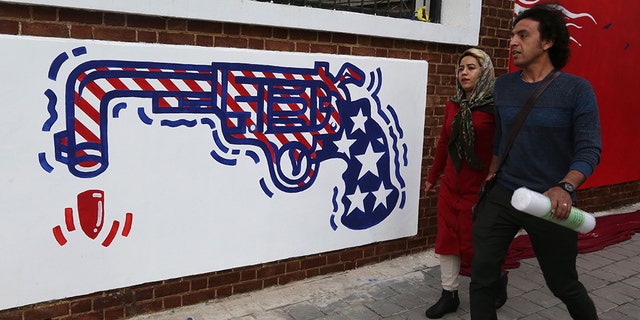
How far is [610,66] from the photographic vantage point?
21.3 ft

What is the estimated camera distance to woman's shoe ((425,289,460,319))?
3.80 metres

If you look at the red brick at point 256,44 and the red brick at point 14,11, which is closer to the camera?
the red brick at point 14,11

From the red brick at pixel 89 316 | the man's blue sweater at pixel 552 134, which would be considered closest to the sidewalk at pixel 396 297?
the red brick at pixel 89 316

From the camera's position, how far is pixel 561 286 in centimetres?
294

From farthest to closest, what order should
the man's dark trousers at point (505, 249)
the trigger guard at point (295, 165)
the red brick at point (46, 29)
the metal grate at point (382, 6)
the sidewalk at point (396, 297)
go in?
the metal grate at point (382, 6) < the trigger guard at point (295, 165) < the sidewalk at point (396, 297) < the red brick at point (46, 29) < the man's dark trousers at point (505, 249)

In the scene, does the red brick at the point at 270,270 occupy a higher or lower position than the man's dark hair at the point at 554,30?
lower

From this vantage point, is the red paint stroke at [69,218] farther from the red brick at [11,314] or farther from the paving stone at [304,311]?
the paving stone at [304,311]

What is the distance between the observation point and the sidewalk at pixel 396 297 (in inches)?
149

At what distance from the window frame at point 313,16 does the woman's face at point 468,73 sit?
949 millimetres

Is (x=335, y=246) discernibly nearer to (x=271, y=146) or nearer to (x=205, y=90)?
(x=271, y=146)

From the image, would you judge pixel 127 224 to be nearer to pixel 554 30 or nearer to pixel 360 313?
pixel 360 313

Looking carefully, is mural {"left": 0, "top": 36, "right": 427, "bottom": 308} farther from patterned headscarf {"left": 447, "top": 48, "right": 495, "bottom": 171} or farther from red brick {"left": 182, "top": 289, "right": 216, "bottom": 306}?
patterned headscarf {"left": 447, "top": 48, "right": 495, "bottom": 171}

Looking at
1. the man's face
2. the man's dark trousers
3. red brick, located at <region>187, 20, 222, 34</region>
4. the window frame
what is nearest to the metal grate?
the window frame

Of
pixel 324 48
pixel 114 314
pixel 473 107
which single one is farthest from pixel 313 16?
pixel 114 314
